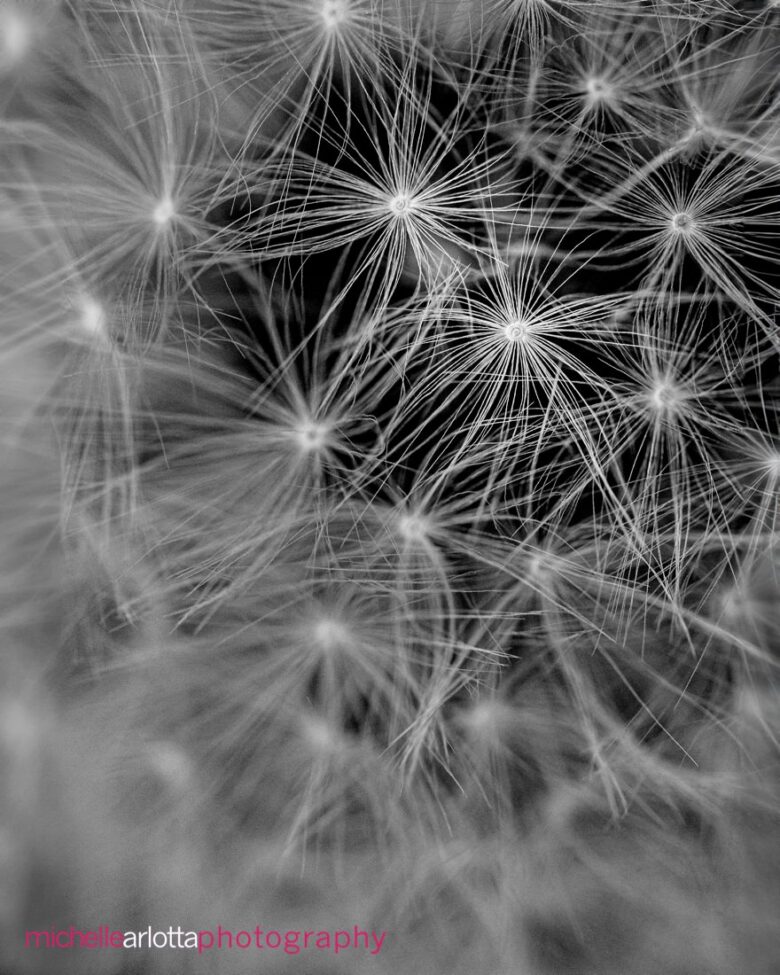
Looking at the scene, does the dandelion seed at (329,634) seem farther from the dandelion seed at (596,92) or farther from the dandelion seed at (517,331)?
the dandelion seed at (596,92)

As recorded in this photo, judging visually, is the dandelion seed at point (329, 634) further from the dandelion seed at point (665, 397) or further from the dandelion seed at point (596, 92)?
the dandelion seed at point (596, 92)

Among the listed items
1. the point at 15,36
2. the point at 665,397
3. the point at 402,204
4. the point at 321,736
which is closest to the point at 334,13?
the point at 402,204

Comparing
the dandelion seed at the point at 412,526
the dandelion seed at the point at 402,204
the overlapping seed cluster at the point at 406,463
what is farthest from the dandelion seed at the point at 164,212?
the dandelion seed at the point at 412,526

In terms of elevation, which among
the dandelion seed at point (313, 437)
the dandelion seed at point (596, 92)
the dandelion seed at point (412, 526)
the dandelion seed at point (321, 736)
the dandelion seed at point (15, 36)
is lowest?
the dandelion seed at point (321, 736)

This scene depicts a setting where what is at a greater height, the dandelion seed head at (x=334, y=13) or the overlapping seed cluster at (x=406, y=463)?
the dandelion seed head at (x=334, y=13)

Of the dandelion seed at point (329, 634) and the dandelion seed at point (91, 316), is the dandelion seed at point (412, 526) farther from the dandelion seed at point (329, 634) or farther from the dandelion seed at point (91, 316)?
the dandelion seed at point (91, 316)

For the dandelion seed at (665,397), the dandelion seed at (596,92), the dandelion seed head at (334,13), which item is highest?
the dandelion seed head at (334,13)

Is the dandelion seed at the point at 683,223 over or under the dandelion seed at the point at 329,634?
over

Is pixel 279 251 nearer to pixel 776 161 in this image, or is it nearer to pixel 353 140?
Result: pixel 353 140

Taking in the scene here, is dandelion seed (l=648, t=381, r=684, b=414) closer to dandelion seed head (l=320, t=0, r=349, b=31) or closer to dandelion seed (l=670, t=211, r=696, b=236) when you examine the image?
dandelion seed (l=670, t=211, r=696, b=236)

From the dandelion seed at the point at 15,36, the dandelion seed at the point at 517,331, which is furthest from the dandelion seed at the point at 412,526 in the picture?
the dandelion seed at the point at 15,36
